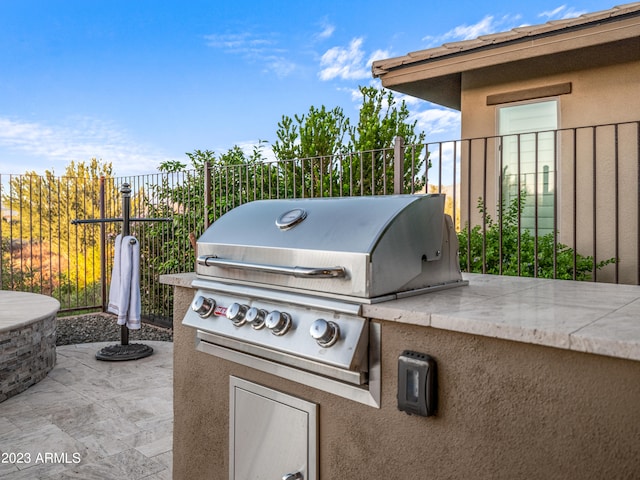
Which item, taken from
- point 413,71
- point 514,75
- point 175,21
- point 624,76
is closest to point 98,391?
point 413,71

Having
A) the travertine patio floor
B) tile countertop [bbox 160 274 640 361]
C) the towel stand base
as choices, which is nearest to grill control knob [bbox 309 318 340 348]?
tile countertop [bbox 160 274 640 361]

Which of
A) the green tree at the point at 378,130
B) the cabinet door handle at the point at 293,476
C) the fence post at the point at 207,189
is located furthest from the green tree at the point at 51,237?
the cabinet door handle at the point at 293,476

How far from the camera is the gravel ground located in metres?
5.81

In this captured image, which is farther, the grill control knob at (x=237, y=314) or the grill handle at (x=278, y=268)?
the grill control knob at (x=237, y=314)

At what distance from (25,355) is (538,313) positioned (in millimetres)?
4086

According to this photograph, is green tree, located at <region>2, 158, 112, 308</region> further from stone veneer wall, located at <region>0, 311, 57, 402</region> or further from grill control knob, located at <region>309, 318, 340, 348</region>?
grill control knob, located at <region>309, 318, 340, 348</region>

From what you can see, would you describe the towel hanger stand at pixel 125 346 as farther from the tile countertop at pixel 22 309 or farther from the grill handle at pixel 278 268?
the grill handle at pixel 278 268

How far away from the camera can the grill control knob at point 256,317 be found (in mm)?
1692

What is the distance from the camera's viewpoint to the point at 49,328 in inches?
172

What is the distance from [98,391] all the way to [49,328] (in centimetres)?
88

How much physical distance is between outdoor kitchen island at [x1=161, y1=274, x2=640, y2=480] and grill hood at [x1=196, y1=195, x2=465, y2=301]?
0.09 m

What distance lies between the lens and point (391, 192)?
19.2 feet

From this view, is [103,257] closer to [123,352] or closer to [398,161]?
[123,352]

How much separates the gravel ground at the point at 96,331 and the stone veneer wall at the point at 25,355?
1342mm
